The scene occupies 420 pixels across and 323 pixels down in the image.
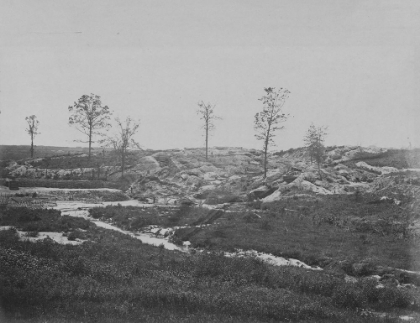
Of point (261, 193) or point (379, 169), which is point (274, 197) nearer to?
point (261, 193)

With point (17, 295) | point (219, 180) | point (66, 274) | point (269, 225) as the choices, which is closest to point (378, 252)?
point (269, 225)

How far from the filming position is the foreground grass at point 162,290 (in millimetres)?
8945

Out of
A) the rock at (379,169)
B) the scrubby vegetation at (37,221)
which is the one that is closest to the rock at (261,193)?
the rock at (379,169)

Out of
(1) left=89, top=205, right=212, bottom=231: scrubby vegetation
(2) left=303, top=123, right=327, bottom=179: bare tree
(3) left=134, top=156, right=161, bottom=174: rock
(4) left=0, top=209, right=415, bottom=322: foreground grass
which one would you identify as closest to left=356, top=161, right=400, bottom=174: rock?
(2) left=303, top=123, right=327, bottom=179: bare tree

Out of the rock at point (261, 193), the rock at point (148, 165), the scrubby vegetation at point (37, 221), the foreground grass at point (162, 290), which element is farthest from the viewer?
the rock at point (148, 165)

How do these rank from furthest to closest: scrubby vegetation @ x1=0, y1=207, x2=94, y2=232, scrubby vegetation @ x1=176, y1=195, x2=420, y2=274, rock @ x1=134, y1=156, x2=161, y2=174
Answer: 1. rock @ x1=134, y1=156, x2=161, y2=174
2. scrubby vegetation @ x1=0, y1=207, x2=94, y2=232
3. scrubby vegetation @ x1=176, y1=195, x2=420, y2=274

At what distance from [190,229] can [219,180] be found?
34872 mm

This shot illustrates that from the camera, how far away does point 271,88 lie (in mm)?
55625

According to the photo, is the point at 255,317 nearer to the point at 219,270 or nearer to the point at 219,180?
the point at 219,270

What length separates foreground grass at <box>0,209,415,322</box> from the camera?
895 cm

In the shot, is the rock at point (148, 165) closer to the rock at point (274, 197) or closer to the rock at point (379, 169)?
the rock at point (274, 197)

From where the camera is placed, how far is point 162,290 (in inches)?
424

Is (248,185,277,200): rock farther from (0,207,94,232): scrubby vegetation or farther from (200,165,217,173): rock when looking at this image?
(0,207,94,232): scrubby vegetation

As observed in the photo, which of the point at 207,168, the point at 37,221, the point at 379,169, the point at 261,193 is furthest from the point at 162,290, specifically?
the point at 207,168
